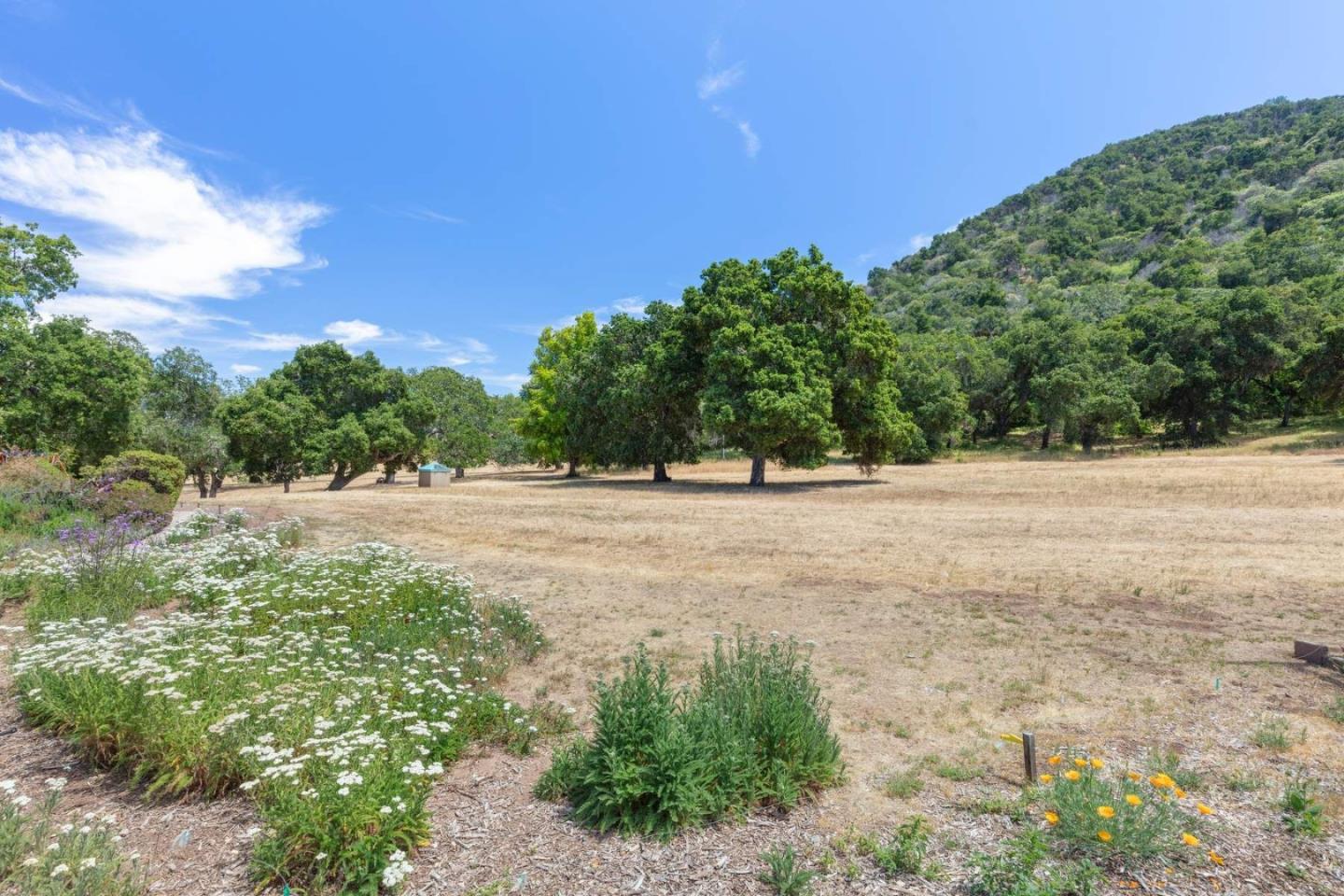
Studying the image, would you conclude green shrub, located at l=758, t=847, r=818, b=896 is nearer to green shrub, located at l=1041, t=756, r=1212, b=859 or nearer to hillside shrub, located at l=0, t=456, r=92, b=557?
green shrub, located at l=1041, t=756, r=1212, b=859

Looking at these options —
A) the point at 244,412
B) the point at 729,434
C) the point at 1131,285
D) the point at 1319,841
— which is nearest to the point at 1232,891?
the point at 1319,841

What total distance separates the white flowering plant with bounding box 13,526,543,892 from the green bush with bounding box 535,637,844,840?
992 millimetres

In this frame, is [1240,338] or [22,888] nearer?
[22,888]

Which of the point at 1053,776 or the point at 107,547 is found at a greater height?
the point at 107,547

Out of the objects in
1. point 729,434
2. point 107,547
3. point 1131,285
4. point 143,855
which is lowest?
point 143,855

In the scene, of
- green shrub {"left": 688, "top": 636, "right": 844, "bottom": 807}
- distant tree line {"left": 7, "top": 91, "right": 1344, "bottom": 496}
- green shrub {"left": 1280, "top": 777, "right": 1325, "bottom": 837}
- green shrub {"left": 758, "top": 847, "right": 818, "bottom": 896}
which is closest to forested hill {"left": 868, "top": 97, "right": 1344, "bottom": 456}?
distant tree line {"left": 7, "top": 91, "right": 1344, "bottom": 496}

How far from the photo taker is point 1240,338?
39.9 meters

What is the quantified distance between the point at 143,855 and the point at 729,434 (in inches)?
956

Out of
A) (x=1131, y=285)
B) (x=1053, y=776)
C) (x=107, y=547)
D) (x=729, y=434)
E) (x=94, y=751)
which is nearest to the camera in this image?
(x=1053, y=776)

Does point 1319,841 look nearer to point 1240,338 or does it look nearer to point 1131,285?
point 1240,338

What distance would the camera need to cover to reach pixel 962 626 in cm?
742

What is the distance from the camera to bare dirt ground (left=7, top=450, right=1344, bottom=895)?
3.35 metres

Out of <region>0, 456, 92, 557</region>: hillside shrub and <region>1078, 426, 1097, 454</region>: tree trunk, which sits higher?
<region>1078, 426, 1097, 454</region>: tree trunk

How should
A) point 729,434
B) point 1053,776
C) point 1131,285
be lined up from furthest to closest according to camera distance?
point 1131,285
point 729,434
point 1053,776
